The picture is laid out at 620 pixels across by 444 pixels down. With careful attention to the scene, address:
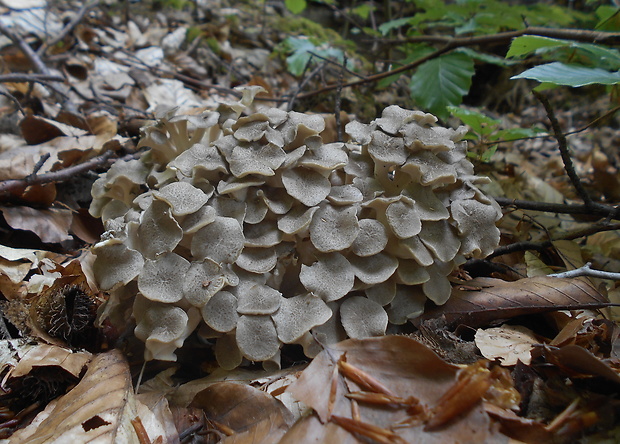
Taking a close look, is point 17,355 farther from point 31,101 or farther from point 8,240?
point 31,101

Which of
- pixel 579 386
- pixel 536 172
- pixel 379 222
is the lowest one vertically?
pixel 536 172

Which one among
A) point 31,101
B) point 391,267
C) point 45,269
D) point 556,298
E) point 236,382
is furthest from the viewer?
point 31,101

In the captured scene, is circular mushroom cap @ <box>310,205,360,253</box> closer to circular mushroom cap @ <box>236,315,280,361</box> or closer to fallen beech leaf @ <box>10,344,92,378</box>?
circular mushroom cap @ <box>236,315,280,361</box>

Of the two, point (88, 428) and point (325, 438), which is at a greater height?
point (325, 438)

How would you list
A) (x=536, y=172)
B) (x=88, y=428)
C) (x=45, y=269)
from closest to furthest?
(x=88, y=428), (x=45, y=269), (x=536, y=172)

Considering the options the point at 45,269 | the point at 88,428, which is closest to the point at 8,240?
the point at 45,269

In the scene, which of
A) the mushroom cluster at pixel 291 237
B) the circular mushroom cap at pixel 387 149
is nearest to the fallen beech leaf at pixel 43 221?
the mushroom cluster at pixel 291 237

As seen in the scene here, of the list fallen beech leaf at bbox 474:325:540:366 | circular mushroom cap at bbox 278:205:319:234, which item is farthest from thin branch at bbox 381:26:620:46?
circular mushroom cap at bbox 278:205:319:234
